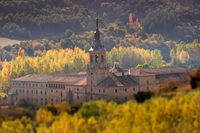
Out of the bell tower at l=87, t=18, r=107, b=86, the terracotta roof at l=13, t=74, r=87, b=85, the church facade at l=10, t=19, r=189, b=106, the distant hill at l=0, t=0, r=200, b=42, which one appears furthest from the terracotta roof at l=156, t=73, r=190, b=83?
the distant hill at l=0, t=0, r=200, b=42

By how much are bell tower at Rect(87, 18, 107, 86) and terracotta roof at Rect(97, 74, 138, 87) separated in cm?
81

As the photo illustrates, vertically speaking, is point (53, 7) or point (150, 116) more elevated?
point (53, 7)

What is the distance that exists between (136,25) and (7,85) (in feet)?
270

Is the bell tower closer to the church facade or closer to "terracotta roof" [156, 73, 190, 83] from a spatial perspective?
the church facade

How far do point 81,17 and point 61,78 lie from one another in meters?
97.5

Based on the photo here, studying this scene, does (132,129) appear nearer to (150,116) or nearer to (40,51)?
(150,116)

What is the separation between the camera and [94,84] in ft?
262

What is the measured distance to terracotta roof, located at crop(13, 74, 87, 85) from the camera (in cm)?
8304

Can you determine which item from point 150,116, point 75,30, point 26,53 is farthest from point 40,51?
point 150,116

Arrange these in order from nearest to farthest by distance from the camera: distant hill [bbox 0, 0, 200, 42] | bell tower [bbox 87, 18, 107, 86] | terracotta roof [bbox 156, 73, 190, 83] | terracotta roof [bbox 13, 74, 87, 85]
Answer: bell tower [bbox 87, 18, 107, 86]
terracotta roof [bbox 13, 74, 87, 85]
terracotta roof [bbox 156, 73, 190, 83]
distant hill [bbox 0, 0, 200, 42]

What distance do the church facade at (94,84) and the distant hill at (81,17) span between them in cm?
7037

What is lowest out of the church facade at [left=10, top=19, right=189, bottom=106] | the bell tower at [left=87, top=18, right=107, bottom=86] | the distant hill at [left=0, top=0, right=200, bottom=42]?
Answer: the church facade at [left=10, top=19, right=189, bottom=106]

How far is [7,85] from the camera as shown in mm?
97500

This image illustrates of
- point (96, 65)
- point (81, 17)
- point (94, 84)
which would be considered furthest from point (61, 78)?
point (81, 17)
